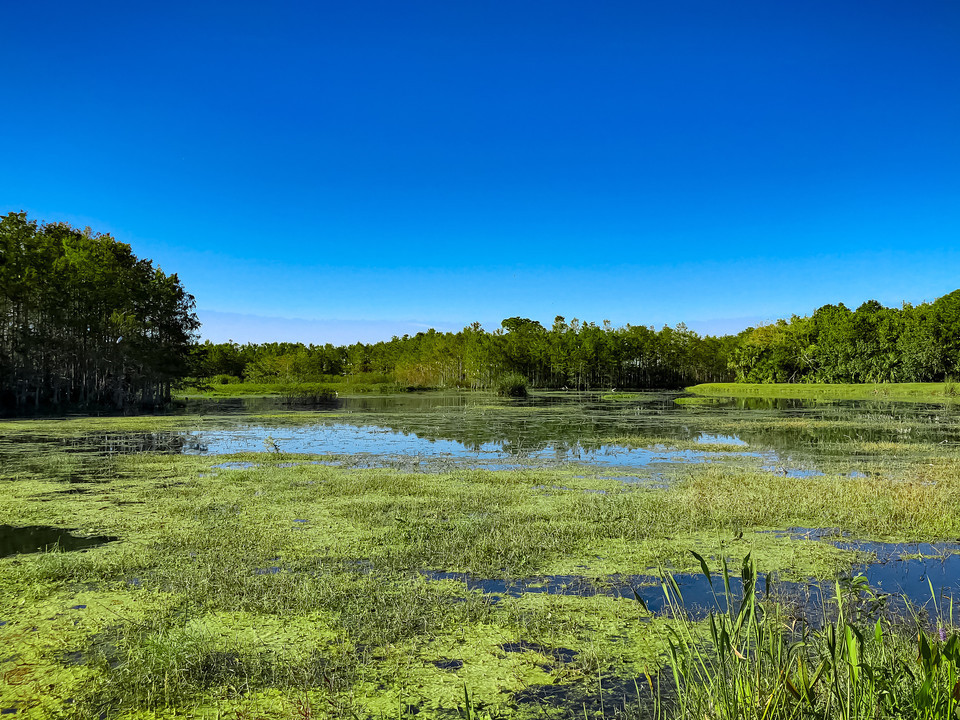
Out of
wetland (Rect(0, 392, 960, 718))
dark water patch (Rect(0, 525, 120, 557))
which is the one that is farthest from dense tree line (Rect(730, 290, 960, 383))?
dark water patch (Rect(0, 525, 120, 557))

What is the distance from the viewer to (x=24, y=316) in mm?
44031

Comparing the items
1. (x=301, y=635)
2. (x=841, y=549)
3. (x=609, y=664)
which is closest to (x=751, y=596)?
(x=609, y=664)

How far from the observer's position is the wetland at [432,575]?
539cm

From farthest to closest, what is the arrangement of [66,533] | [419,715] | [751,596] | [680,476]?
[680,476], [66,533], [419,715], [751,596]

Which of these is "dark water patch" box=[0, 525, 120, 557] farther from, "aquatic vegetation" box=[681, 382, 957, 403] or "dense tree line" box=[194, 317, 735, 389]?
"dense tree line" box=[194, 317, 735, 389]

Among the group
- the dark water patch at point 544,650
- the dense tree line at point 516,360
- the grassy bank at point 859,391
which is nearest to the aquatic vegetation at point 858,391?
the grassy bank at point 859,391

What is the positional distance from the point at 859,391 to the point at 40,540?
88.3m

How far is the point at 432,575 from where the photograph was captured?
855cm

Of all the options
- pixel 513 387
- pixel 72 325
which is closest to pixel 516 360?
pixel 513 387

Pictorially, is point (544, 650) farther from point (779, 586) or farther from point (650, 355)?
point (650, 355)

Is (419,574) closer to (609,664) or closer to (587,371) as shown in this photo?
(609,664)

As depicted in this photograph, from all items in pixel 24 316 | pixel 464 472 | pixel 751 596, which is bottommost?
pixel 464 472

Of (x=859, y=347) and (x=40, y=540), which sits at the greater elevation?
(x=859, y=347)

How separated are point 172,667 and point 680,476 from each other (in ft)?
47.6
